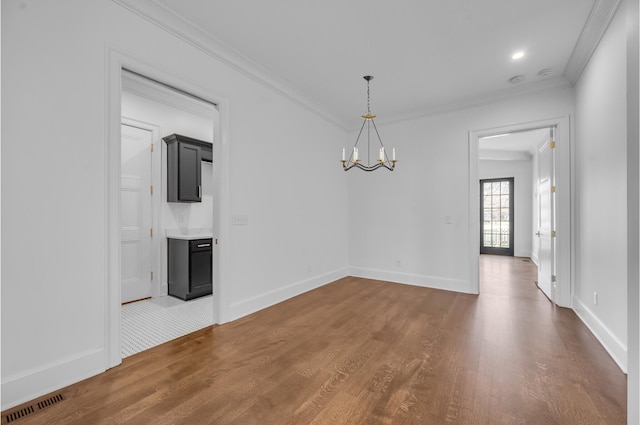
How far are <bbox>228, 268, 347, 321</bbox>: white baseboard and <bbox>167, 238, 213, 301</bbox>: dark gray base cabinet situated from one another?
1132 mm

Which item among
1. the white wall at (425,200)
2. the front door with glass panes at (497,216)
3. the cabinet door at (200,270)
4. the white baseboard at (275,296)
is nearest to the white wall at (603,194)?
the white wall at (425,200)

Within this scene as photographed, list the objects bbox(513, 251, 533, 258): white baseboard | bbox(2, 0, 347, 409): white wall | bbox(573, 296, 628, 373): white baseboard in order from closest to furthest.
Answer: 1. bbox(2, 0, 347, 409): white wall
2. bbox(573, 296, 628, 373): white baseboard
3. bbox(513, 251, 533, 258): white baseboard

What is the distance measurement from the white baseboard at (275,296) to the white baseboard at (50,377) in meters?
1.27

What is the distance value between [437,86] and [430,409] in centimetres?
376

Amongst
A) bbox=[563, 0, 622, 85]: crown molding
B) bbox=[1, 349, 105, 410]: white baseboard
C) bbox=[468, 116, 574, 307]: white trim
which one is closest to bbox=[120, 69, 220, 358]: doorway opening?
bbox=[1, 349, 105, 410]: white baseboard

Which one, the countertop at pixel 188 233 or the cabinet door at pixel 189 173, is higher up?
the cabinet door at pixel 189 173

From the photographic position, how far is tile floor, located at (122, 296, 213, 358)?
274 cm

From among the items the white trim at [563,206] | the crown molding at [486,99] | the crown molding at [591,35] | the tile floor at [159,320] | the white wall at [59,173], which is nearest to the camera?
the white wall at [59,173]

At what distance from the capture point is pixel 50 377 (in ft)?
6.27

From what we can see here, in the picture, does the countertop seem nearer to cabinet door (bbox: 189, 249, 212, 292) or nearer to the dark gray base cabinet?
the dark gray base cabinet

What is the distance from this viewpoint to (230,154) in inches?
126

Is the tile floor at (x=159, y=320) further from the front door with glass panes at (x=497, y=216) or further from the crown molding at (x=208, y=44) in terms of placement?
the front door with glass panes at (x=497, y=216)

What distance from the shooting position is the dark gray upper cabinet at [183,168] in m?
4.27

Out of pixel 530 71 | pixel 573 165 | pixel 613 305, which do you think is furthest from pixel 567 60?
pixel 613 305
